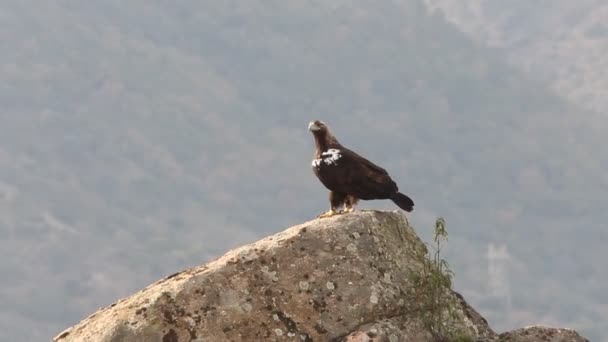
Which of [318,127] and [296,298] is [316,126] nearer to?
[318,127]

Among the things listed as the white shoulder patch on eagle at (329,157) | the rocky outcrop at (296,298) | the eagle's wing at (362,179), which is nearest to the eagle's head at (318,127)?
the white shoulder patch on eagle at (329,157)

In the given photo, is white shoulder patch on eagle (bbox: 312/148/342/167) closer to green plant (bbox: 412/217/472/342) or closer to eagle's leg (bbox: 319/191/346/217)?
eagle's leg (bbox: 319/191/346/217)

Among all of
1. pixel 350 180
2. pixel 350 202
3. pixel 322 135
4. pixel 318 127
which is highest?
pixel 318 127

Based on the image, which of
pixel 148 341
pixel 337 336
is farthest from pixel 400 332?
pixel 148 341

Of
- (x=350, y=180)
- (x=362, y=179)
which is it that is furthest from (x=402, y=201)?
(x=350, y=180)

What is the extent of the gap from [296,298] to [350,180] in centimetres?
323

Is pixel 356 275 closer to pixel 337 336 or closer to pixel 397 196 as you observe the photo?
pixel 337 336

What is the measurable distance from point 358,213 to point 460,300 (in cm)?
210

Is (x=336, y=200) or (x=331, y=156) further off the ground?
A: (x=331, y=156)

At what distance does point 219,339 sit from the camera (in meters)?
17.2

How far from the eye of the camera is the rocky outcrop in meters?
17.3

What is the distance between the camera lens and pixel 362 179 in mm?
20266

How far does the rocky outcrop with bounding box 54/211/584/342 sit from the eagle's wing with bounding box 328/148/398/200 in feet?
4.22

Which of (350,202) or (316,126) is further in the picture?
(316,126)
